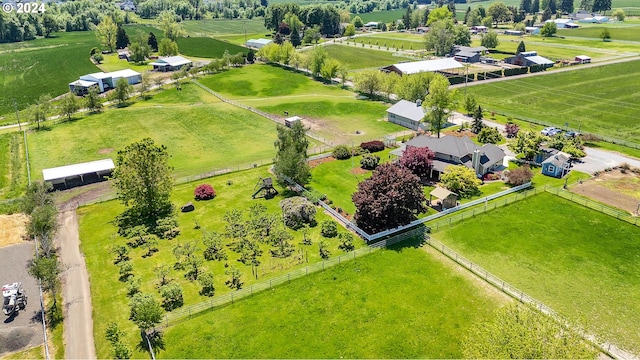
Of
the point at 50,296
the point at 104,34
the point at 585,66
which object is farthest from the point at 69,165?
the point at 585,66

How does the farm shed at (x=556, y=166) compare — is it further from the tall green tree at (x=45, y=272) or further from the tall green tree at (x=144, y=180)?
the tall green tree at (x=45, y=272)

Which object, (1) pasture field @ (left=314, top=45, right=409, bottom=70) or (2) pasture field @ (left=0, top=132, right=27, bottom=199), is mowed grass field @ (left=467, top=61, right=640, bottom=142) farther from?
(2) pasture field @ (left=0, top=132, right=27, bottom=199)

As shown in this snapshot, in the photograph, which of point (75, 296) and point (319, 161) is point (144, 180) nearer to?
point (75, 296)

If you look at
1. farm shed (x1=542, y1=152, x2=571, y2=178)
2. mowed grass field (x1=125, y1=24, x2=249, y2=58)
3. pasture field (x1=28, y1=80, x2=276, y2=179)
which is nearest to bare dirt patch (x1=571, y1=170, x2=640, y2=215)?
farm shed (x1=542, y1=152, x2=571, y2=178)

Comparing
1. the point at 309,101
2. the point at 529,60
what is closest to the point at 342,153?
the point at 309,101

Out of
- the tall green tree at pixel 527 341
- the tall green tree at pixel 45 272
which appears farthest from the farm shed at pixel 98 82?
the tall green tree at pixel 527 341
